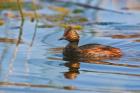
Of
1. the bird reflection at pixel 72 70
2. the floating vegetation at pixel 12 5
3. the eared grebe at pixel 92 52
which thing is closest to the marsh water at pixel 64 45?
the bird reflection at pixel 72 70

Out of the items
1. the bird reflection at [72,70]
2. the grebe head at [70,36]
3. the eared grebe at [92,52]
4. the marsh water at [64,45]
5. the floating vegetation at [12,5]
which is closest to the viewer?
the marsh water at [64,45]

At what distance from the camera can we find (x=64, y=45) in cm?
1503

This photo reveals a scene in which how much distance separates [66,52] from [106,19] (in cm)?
562

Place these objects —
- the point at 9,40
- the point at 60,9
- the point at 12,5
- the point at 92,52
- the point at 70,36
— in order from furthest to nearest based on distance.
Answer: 1. the point at 12,5
2. the point at 60,9
3. the point at 9,40
4. the point at 70,36
5. the point at 92,52

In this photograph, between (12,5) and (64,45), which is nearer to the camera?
(64,45)

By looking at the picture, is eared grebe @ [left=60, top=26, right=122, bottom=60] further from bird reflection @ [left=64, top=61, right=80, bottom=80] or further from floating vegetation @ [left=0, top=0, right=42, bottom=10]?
floating vegetation @ [left=0, top=0, right=42, bottom=10]

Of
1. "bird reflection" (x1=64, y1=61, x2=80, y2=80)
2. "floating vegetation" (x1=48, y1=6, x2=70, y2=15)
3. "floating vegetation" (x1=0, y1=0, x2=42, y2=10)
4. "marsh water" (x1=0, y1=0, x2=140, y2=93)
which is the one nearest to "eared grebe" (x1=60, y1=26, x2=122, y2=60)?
"marsh water" (x1=0, y1=0, x2=140, y2=93)

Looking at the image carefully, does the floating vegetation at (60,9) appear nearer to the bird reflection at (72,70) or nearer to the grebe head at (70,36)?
the grebe head at (70,36)

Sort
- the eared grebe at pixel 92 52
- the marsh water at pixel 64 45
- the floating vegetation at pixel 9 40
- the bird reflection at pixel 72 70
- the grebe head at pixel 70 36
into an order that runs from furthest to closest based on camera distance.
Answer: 1. the floating vegetation at pixel 9 40
2. the grebe head at pixel 70 36
3. the eared grebe at pixel 92 52
4. the bird reflection at pixel 72 70
5. the marsh water at pixel 64 45

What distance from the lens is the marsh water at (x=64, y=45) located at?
10.2m

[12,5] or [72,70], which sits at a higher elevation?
[12,5]

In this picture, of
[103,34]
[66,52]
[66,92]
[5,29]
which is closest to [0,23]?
[5,29]

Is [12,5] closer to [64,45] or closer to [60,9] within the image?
[60,9]

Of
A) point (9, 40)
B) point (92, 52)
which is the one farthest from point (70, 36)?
point (9, 40)
